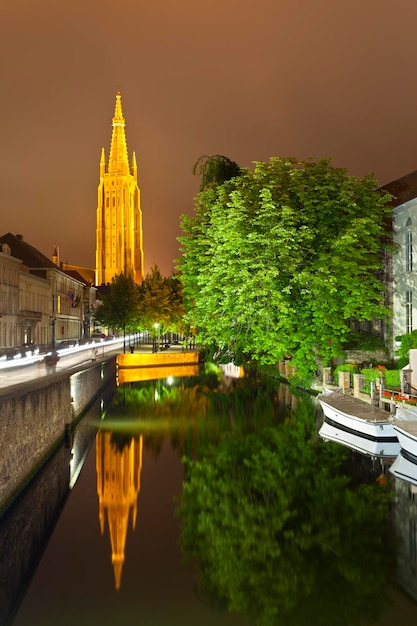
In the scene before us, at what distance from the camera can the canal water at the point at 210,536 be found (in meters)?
12.9

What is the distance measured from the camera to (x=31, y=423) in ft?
67.5

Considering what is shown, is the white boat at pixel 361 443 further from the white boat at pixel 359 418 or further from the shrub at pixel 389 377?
the shrub at pixel 389 377

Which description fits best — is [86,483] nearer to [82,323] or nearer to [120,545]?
[120,545]

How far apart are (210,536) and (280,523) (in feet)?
7.13

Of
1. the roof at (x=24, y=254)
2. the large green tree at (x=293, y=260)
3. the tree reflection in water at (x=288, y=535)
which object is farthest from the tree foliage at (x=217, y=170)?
the roof at (x=24, y=254)

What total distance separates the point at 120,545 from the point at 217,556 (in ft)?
9.31

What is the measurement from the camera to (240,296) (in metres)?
33.4

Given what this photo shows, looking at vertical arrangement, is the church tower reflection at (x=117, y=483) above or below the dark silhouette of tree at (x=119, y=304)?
below

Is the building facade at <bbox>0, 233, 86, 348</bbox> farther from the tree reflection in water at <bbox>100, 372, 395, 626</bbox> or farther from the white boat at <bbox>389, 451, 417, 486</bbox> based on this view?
the white boat at <bbox>389, 451, 417, 486</bbox>

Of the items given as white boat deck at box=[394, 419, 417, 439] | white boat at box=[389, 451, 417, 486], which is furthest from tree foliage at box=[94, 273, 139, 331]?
white boat at box=[389, 451, 417, 486]

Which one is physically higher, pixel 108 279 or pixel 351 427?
pixel 108 279

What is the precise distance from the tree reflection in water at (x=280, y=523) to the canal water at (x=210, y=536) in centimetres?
5

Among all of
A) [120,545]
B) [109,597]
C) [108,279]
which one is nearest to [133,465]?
[120,545]

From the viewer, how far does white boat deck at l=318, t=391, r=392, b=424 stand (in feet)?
→ 86.6
